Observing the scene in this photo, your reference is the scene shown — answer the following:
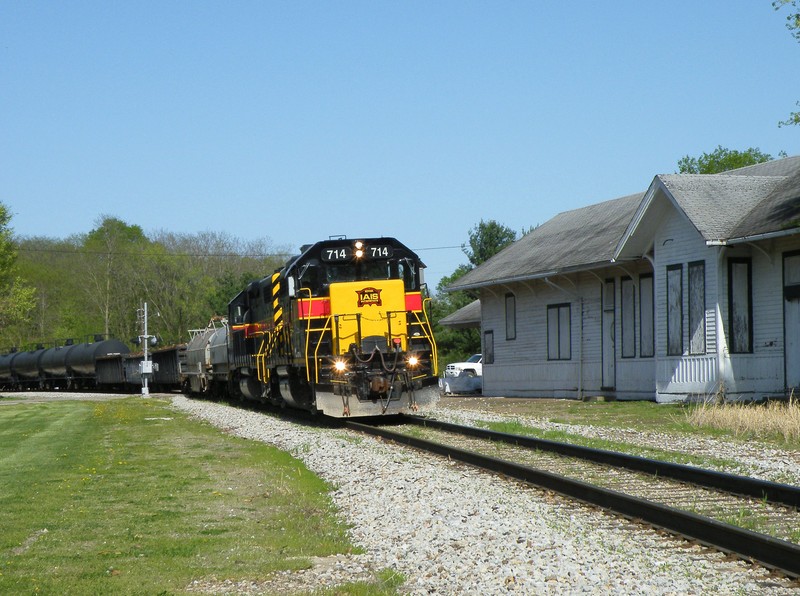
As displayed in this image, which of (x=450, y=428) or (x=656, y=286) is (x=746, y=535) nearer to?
(x=450, y=428)

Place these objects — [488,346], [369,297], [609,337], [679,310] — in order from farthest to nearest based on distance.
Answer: [488,346]
[609,337]
[679,310]
[369,297]

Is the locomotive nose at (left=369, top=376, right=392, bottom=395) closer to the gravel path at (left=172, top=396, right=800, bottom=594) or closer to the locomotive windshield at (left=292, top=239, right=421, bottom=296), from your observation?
the locomotive windshield at (left=292, top=239, right=421, bottom=296)

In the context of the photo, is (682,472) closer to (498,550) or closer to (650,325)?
(498,550)

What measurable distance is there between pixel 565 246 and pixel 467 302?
30.7 meters

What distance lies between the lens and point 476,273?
37969 mm

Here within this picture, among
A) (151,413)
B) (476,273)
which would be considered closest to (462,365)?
(476,273)

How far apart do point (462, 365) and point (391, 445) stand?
2941 cm

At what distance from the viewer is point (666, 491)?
34.6ft

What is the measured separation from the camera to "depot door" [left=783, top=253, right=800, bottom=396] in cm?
2253

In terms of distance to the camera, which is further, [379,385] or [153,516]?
[379,385]

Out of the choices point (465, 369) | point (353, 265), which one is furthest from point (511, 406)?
point (465, 369)

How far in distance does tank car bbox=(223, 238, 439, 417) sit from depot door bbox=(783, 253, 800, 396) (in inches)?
324

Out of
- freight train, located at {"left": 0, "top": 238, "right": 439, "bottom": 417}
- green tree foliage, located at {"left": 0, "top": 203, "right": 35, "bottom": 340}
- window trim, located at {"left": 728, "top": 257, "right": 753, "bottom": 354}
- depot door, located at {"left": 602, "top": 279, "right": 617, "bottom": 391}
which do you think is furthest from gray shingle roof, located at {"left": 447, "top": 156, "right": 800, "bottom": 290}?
green tree foliage, located at {"left": 0, "top": 203, "right": 35, "bottom": 340}

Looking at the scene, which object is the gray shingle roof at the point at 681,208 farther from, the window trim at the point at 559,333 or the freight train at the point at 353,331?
the freight train at the point at 353,331
